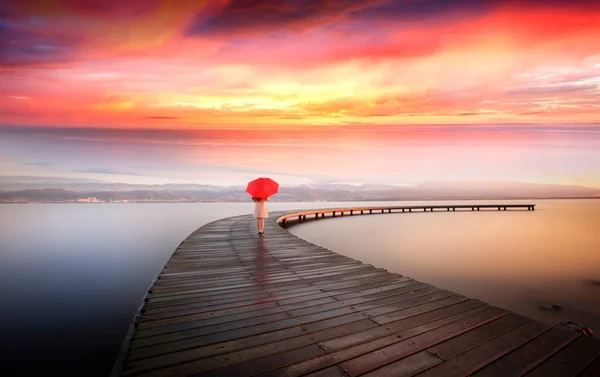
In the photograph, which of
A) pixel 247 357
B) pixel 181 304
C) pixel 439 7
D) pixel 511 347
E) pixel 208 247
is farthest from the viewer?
pixel 439 7

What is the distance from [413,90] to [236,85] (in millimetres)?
10761

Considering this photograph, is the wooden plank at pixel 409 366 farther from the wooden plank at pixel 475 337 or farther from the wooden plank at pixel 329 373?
the wooden plank at pixel 329 373

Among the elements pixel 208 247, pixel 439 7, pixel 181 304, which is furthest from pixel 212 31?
pixel 181 304

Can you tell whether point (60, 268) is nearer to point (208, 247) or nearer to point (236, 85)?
point (208, 247)

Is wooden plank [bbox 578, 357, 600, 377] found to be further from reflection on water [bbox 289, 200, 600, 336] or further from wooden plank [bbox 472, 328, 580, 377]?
reflection on water [bbox 289, 200, 600, 336]

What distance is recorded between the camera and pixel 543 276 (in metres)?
11.4

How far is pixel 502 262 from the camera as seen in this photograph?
13695mm

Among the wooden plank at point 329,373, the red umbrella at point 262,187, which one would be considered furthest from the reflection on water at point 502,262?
the wooden plank at point 329,373

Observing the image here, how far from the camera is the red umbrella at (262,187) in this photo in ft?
30.1

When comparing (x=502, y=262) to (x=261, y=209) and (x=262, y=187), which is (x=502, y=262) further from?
(x=262, y=187)

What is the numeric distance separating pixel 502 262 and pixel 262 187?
10.5 meters

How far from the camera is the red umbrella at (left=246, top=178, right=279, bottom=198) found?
9.17 m

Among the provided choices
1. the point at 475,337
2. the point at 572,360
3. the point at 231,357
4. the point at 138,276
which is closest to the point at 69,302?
the point at 138,276

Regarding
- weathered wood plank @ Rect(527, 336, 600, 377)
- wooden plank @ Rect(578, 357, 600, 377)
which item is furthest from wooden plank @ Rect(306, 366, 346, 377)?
wooden plank @ Rect(578, 357, 600, 377)
